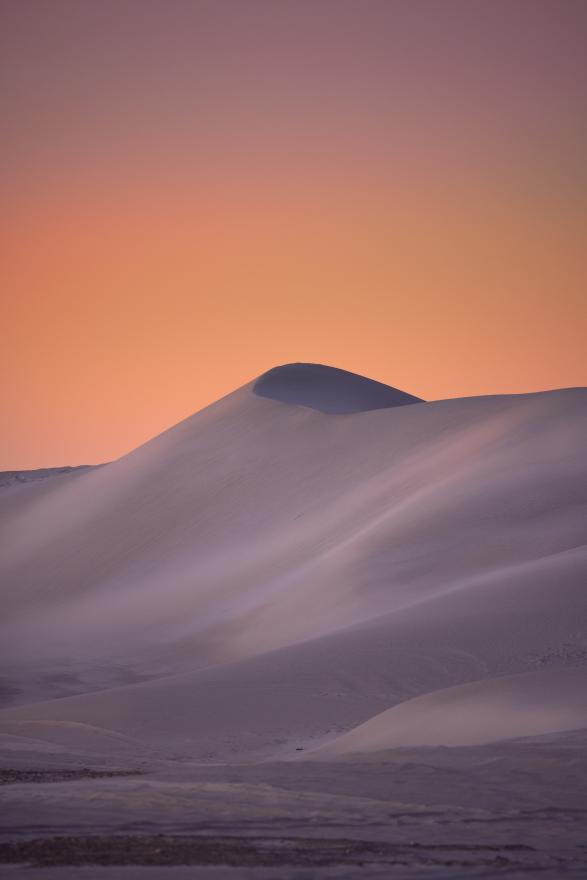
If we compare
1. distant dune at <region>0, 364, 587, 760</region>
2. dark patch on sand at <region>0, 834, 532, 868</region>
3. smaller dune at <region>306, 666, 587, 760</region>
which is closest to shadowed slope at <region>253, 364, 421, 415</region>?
distant dune at <region>0, 364, 587, 760</region>

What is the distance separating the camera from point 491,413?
111 feet

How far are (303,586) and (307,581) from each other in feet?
0.80

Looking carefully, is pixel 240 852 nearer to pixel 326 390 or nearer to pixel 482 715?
pixel 482 715

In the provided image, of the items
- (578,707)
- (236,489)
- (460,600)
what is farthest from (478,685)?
(236,489)

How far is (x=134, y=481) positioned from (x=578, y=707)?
31012 mm

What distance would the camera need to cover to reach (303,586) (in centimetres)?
2312

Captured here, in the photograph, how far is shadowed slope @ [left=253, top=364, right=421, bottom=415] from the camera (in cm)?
4612

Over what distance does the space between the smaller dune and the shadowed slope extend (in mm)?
32707

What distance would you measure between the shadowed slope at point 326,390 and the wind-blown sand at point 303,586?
238 mm

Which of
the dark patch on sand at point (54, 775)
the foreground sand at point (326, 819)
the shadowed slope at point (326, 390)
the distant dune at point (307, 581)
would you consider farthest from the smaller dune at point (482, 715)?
the shadowed slope at point (326, 390)

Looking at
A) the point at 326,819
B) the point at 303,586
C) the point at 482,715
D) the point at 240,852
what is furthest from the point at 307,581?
the point at 240,852

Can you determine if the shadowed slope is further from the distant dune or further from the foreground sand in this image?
the foreground sand

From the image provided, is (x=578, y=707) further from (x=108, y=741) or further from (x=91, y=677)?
(x=91, y=677)

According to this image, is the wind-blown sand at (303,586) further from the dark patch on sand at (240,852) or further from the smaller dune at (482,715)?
the dark patch on sand at (240,852)
